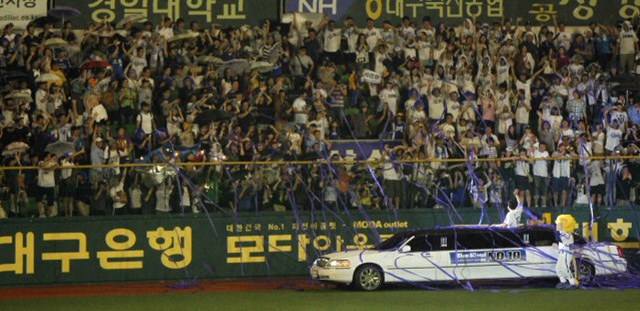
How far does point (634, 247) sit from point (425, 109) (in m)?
6.21

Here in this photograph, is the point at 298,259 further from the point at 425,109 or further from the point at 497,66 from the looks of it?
→ the point at 497,66

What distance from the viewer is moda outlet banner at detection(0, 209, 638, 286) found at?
2172 cm

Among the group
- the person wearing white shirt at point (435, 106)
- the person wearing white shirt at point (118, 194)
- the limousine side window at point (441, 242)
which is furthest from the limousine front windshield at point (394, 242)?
the person wearing white shirt at point (435, 106)

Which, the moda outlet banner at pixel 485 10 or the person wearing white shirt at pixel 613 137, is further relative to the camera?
the moda outlet banner at pixel 485 10

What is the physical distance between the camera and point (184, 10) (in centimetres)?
3077

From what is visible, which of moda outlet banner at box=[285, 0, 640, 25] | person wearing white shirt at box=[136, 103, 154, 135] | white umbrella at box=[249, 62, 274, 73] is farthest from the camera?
moda outlet banner at box=[285, 0, 640, 25]

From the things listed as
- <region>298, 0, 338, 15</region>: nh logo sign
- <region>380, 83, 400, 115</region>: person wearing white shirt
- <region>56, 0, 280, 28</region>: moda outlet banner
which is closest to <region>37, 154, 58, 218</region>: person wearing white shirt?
<region>380, 83, 400, 115</region>: person wearing white shirt

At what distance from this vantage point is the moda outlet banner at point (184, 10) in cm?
3050

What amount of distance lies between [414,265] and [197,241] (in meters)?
5.24

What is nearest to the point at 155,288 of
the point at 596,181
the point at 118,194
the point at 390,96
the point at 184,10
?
the point at 118,194

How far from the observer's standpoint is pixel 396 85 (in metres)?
26.5

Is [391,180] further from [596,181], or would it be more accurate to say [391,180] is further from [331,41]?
[331,41]

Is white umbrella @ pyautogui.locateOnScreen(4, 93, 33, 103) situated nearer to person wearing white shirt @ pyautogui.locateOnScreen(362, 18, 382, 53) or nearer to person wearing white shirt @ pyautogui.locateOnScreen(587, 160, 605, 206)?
person wearing white shirt @ pyautogui.locateOnScreen(362, 18, 382, 53)

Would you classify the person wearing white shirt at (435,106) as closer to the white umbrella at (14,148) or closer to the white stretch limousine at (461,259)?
the white stretch limousine at (461,259)
